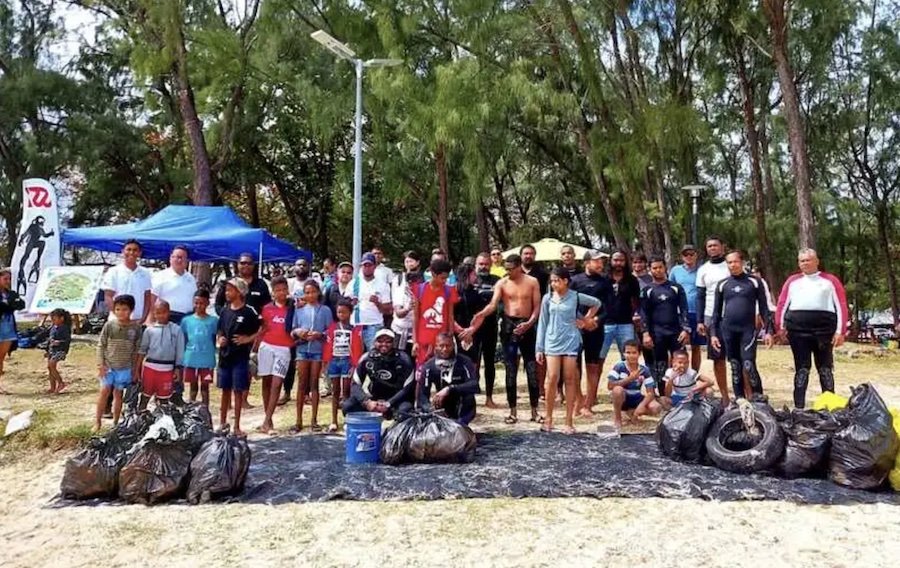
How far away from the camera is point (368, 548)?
381cm

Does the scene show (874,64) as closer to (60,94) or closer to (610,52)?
(610,52)

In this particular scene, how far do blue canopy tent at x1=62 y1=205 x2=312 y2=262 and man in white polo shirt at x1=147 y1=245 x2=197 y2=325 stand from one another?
277 inches

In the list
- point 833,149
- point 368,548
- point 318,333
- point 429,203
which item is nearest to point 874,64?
point 833,149

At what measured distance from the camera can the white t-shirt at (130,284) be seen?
6.71 metres

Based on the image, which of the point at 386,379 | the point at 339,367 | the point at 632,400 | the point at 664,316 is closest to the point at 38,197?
the point at 339,367

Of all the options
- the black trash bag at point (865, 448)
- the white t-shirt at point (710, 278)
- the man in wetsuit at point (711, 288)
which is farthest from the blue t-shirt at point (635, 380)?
the black trash bag at point (865, 448)

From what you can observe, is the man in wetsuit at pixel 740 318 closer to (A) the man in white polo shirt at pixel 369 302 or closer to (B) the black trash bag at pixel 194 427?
(A) the man in white polo shirt at pixel 369 302

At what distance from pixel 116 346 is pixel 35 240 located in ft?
22.0

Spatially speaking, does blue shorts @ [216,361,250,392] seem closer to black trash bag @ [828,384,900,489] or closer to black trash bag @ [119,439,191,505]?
black trash bag @ [119,439,191,505]

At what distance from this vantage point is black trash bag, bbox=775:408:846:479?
471cm

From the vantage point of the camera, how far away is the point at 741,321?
643cm

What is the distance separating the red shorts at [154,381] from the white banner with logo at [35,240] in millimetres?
6137

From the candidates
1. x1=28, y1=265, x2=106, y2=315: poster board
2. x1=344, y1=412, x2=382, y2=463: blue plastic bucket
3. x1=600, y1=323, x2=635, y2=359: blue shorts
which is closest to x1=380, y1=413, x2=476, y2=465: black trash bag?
x1=344, y1=412, x2=382, y2=463: blue plastic bucket

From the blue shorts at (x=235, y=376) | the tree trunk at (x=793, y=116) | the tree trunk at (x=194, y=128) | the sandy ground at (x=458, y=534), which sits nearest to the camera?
the sandy ground at (x=458, y=534)
